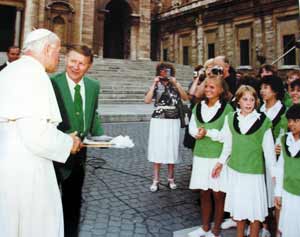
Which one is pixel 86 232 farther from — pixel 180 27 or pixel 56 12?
pixel 180 27

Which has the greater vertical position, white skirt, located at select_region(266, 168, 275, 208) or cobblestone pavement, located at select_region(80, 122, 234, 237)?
white skirt, located at select_region(266, 168, 275, 208)

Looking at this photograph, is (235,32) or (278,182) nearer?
(278,182)

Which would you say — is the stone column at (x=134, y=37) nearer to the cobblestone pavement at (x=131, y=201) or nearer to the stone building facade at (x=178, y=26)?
the stone building facade at (x=178, y=26)

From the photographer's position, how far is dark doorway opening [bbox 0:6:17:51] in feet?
87.1

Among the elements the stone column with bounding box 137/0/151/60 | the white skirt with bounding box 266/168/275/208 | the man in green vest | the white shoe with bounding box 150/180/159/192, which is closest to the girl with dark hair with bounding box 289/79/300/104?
the white skirt with bounding box 266/168/275/208

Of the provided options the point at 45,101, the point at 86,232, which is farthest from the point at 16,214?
the point at 86,232

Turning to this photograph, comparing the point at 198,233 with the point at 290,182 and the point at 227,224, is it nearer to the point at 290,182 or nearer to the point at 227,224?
the point at 227,224

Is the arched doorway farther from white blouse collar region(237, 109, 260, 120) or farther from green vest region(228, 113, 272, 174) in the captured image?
green vest region(228, 113, 272, 174)

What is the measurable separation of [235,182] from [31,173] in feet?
6.42

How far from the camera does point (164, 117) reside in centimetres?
497

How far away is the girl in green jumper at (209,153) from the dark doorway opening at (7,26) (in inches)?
1054

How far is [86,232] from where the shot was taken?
3545 millimetres

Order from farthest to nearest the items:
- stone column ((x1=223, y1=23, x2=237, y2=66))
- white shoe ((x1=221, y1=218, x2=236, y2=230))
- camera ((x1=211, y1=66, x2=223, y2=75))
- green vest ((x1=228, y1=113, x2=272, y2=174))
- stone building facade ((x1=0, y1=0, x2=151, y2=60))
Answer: stone column ((x1=223, y1=23, x2=237, y2=66)) → stone building facade ((x1=0, y1=0, x2=151, y2=60)) → camera ((x1=211, y1=66, x2=223, y2=75)) → white shoe ((x1=221, y1=218, x2=236, y2=230)) → green vest ((x1=228, y1=113, x2=272, y2=174))

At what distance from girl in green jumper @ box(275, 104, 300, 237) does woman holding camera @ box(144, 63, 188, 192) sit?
2259mm
